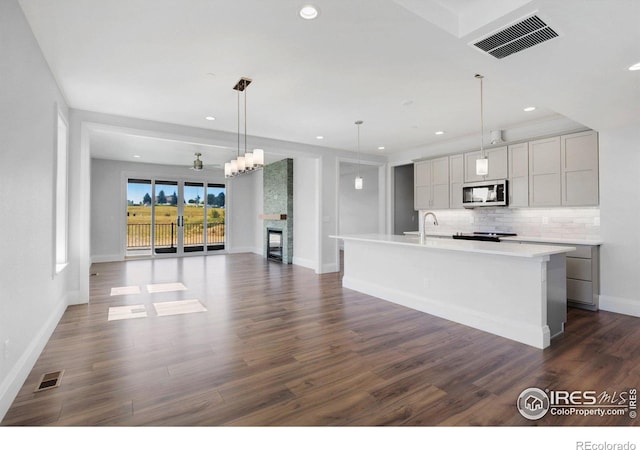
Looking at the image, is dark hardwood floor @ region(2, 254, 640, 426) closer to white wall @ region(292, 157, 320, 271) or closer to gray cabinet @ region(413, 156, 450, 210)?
gray cabinet @ region(413, 156, 450, 210)

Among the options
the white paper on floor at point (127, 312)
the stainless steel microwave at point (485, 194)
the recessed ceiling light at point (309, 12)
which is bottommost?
the white paper on floor at point (127, 312)

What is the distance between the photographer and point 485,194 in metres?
5.58

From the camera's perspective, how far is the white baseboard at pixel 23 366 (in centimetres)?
202

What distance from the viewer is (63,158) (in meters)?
4.30

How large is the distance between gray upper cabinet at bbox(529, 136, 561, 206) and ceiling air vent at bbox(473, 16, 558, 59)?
2961 mm

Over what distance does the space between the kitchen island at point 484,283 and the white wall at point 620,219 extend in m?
1.34

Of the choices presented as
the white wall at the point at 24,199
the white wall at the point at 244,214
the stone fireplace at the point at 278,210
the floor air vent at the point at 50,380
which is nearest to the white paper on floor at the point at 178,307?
the white wall at the point at 24,199

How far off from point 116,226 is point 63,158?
522 centimetres

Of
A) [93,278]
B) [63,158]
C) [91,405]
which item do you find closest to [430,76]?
[91,405]

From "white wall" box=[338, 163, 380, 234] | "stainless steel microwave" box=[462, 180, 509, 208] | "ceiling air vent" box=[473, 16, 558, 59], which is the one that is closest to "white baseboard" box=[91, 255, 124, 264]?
"white wall" box=[338, 163, 380, 234]

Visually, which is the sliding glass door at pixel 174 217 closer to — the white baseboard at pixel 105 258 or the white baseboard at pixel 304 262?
the white baseboard at pixel 105 258

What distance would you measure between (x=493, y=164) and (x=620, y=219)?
6.05 ft

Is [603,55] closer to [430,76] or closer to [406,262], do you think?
[430,76]

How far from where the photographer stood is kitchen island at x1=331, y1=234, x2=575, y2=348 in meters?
3.11
